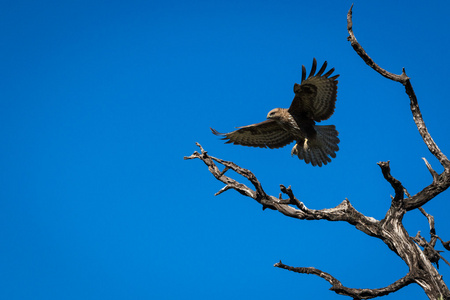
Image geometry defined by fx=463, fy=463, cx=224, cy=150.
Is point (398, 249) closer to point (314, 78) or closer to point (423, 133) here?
point (423, 133)

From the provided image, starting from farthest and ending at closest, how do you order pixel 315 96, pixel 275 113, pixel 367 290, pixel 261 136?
pixel 261 136 < pixel 275 113 < pixel 315 96 < pixel 367 290

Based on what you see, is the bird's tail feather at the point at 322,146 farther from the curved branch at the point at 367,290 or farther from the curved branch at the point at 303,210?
the curved branch at the point at 367,290

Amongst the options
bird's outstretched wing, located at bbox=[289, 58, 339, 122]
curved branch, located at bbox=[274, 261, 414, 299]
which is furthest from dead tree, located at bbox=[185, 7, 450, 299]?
bird's outstretched wing, located at bbox=[289, 58, 339, 122]

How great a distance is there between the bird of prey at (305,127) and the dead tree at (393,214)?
1734mm

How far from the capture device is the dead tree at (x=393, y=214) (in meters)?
6.01

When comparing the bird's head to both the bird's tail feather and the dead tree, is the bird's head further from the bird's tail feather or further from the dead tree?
the dead tree

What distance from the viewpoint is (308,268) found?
20.8 ft

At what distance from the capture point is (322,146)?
8.76m

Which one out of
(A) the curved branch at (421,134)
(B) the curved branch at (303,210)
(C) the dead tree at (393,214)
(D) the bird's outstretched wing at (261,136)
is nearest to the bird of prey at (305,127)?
(D) the bird's outstretched wing at (261,136)

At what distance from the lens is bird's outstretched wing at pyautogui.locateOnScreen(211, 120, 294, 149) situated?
30.2 feet

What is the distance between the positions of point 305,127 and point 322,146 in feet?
1.58

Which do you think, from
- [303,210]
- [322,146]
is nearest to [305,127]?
[322,146]

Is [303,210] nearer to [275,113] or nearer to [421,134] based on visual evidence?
[421,134]

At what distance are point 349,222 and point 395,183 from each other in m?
0.90
